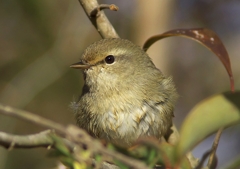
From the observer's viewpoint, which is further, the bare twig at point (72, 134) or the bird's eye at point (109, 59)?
the bird's eye at point (109, 59)

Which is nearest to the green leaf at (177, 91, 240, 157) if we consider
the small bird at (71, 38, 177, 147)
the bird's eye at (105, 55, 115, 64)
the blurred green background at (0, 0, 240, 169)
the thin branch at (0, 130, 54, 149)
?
the thin branch at (0, 130, 54, 149)

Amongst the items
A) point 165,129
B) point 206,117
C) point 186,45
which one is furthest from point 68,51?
point 206,117

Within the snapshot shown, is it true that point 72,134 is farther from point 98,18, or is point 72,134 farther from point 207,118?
point 98,18

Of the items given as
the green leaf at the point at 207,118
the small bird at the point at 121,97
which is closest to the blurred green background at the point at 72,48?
the small bird at the point at 121,97

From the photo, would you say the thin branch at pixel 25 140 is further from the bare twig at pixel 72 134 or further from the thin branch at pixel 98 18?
the thin branch at pixel 98 18

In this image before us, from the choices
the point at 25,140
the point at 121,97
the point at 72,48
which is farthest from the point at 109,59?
A: the point at 25,140

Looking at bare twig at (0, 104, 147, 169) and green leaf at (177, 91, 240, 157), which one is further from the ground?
bare twig at (0, 104, 147, 169)

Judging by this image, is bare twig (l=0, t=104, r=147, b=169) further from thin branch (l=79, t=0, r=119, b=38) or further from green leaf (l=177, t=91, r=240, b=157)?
thin branch (l=79, t=0, r=119, b=38)
